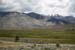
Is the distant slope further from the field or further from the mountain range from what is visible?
the field

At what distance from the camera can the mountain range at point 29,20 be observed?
751 cm

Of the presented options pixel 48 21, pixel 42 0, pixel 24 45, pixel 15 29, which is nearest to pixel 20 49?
pixel 24 45

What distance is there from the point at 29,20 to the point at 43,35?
668 mm

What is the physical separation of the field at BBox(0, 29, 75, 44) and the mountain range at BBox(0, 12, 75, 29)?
0.17 meters

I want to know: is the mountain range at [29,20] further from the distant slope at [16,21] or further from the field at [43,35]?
the field at [43,35]

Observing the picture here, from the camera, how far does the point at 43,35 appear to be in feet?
24.7

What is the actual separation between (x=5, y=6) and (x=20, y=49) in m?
1.49

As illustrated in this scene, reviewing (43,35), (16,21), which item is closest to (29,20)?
(16,21)

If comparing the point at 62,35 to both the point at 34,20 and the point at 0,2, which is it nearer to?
the point at 34,20

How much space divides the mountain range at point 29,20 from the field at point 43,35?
170mm

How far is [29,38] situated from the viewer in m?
7.53

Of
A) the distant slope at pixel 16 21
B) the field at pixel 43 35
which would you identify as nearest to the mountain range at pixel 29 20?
the distant slope at pixel 16 21

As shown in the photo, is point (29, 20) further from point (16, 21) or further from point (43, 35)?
point (43, 35)

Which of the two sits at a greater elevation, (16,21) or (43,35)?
(16,21)
